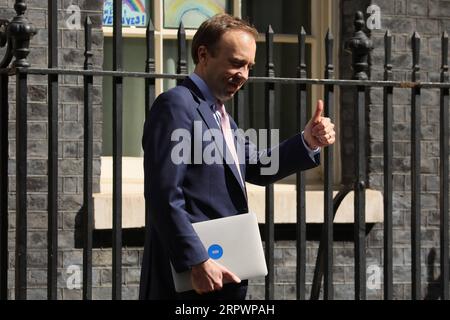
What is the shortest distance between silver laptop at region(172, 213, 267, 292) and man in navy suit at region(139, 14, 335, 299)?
0.19 ft

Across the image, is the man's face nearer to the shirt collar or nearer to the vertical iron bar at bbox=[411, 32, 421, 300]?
the shirt collar

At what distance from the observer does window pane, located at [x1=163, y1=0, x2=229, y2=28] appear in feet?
25.7

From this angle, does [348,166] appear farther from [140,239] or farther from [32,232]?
[32,232]

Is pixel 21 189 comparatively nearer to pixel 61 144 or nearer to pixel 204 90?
pixel 204 90

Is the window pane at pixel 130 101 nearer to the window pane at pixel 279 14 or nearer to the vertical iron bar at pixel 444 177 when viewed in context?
the window pane at pixel 279 14

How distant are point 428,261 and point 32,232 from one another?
2659 millimetres

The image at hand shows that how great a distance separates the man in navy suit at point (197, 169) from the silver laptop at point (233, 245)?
6cm

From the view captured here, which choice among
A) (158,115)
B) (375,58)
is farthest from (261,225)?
(158,115)

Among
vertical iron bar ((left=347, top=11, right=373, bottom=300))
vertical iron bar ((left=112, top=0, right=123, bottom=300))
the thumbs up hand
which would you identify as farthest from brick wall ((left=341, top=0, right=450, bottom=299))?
the thumbs up hand

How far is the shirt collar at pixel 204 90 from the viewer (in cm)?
451

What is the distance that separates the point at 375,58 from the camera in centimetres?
802
